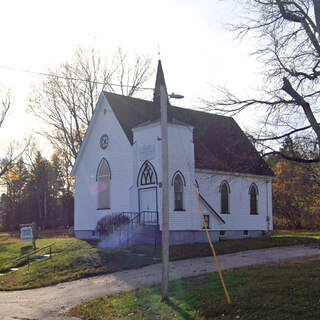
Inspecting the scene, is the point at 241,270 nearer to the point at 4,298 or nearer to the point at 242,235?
the point at 4,298

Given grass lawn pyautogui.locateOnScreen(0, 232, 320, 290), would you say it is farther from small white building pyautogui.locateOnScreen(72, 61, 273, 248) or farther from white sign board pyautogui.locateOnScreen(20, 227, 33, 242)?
small white building pyautogui.locateOnScreen(72, 61, 273, 248)

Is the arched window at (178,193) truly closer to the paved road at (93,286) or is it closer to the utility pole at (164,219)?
the paved road at (93,286)

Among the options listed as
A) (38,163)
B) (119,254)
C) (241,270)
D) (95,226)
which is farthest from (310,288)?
(38,163)

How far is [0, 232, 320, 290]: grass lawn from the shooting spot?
18188 millimetres

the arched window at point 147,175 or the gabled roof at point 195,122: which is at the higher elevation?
the gabled roof at point 195,122

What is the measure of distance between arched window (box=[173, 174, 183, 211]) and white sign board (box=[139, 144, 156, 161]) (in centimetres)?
171

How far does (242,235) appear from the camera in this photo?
3097cm

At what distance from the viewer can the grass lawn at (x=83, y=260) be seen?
18188mm

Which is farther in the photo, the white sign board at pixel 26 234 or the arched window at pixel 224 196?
the arched window at pixel 224 196

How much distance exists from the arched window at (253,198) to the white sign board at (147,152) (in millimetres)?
9152

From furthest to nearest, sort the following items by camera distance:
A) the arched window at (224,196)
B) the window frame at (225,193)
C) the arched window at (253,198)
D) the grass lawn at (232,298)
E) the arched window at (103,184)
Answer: the arched window at (253,198)
the arched window at (224,196)
the window frame at (225,193)
the arched window at (103,184)
the grass lawn at (232,298)

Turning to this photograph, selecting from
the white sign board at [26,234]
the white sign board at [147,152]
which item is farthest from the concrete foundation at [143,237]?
the white sign board at [147,152]

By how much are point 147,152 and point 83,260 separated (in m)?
7.82

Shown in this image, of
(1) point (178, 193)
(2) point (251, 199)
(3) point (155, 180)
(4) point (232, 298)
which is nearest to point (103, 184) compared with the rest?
(3) point (155, 180)
